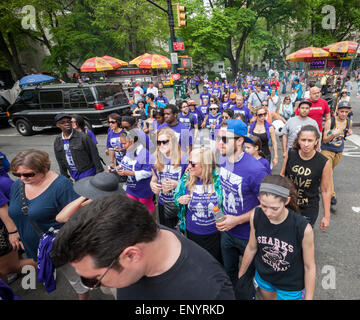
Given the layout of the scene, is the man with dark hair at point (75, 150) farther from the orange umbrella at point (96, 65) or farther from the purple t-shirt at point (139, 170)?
the orange umbrella at point (96, 65)

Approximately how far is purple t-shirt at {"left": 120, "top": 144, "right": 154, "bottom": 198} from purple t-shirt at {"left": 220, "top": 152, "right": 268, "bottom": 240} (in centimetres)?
134

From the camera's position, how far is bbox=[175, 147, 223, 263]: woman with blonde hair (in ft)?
8.33

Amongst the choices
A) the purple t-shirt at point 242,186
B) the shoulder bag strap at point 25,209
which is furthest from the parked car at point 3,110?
the purple t-shirt at point 242,186

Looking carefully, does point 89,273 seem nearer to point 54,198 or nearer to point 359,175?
point 54,198

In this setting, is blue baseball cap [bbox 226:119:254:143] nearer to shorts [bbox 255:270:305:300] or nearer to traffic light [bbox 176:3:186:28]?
shorts [bbox 255:270:305:300]

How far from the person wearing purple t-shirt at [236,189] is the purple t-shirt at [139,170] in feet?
4.29

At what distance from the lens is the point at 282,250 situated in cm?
197

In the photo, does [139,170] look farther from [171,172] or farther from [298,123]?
[298,123]

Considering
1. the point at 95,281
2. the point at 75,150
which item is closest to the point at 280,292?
the point at 95,281

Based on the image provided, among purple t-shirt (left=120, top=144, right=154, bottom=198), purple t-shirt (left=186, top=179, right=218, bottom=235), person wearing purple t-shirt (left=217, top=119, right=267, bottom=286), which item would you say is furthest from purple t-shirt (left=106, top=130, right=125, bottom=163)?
person wearing purple t-shirt (left=217, top=119, right=267, bottom=286)

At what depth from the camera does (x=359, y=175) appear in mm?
5957

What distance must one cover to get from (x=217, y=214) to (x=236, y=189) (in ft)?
1.09
